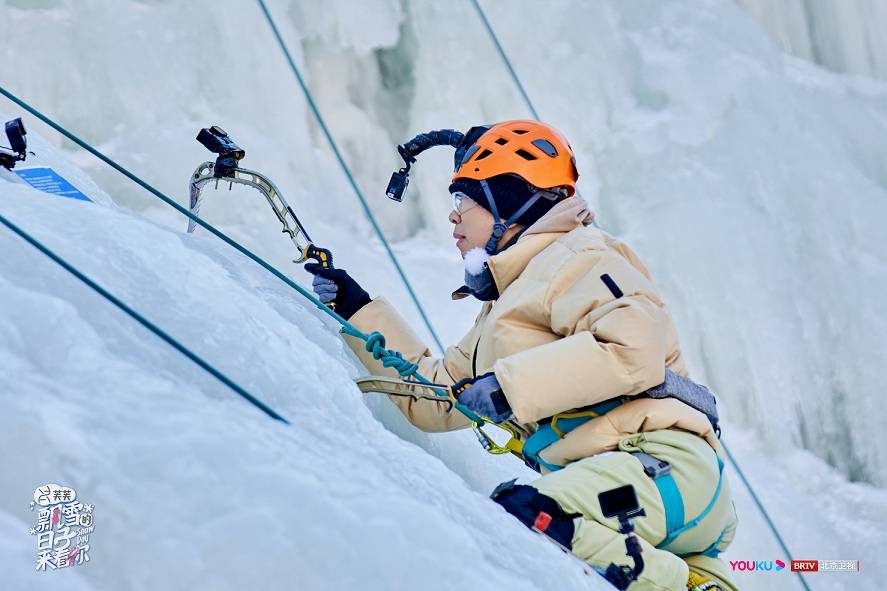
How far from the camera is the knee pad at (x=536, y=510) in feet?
4.46

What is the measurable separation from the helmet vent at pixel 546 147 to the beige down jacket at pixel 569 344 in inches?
5.3

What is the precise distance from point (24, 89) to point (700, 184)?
2.75 m

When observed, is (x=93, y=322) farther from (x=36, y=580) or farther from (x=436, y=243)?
(x=436, y=243)

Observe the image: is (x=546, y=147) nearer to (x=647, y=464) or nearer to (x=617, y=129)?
(x=647, y=464)

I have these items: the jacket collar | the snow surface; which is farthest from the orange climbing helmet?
the snow surface

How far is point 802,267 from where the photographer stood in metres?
4.51

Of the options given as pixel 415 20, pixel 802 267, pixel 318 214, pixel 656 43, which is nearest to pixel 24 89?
pixel 318 214

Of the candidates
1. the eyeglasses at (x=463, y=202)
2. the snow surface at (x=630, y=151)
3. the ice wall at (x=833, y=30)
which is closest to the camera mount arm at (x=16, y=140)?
the eyeglasses at (x=463, y=202)

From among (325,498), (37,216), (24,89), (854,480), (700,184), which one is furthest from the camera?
(700,184)

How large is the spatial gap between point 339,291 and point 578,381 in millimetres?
624

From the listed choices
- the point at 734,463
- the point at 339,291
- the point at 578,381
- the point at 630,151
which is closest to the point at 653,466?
the point at 578,381

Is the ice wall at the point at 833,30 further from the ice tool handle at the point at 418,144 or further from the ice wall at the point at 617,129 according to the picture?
A: the ice tool handle at the point at 418,144

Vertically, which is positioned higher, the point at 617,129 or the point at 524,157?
the point at 617,129

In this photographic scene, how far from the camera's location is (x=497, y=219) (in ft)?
6.07
